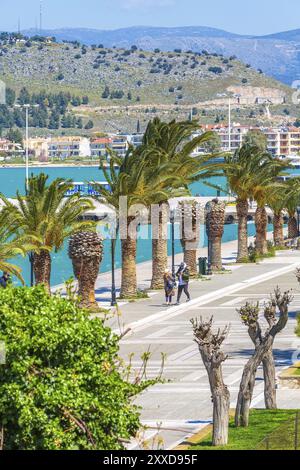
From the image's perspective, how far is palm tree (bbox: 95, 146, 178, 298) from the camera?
4669cm

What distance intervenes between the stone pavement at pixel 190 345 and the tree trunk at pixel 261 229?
487cm

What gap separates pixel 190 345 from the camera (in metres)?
36.2

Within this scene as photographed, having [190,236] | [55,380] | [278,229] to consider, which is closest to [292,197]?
[278,229]

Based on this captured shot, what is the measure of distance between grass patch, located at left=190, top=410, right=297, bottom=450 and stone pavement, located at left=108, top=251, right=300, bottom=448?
0.71m

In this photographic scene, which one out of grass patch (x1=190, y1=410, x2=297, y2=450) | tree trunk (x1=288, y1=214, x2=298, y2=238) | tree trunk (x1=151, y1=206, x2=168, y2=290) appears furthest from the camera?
tree trunk (x1=288, y1=214, x2=298, y2=238)

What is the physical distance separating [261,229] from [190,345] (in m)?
29.1

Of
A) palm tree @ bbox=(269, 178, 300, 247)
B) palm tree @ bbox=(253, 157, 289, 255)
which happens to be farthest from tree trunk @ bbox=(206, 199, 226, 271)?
palm tree @ bbox=(269, 178, 300, 247)

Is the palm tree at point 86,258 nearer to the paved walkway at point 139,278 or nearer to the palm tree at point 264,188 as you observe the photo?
the paved walkway at point 139,278

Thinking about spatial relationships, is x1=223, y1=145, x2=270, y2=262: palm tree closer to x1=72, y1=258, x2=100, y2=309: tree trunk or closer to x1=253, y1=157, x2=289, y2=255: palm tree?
x1=253, y1=157, x2=289, y2=255: palm tree

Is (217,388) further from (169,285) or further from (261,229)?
(261,229)

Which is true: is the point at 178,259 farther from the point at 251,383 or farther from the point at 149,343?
the point at 251,383

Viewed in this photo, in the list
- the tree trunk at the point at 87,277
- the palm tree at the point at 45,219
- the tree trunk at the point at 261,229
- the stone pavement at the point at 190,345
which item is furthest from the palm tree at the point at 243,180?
the palm tree at the point at 45,219

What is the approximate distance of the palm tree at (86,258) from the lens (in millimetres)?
42938

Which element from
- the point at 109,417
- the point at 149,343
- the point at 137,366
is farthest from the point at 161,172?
the point at 109,417
